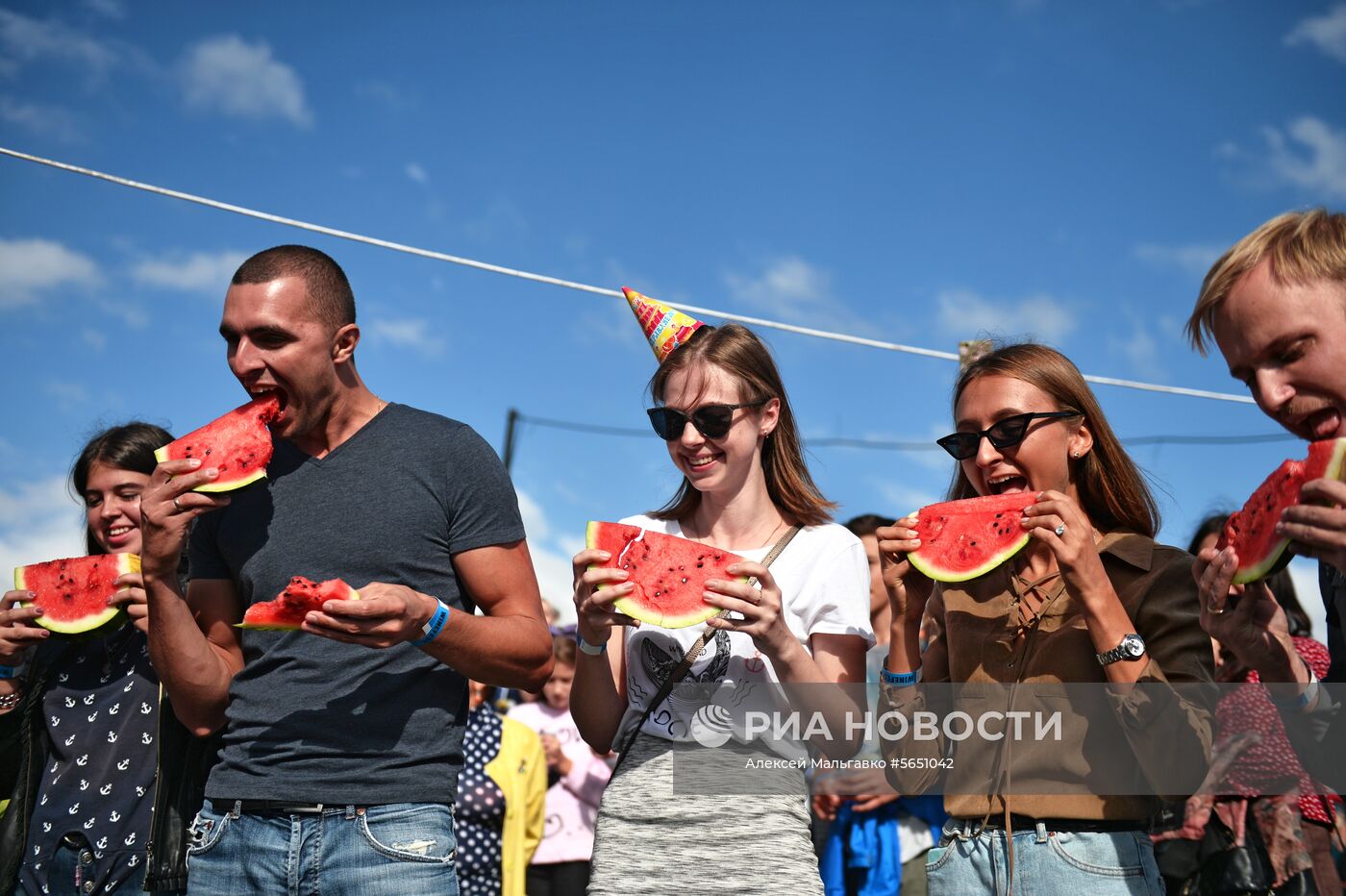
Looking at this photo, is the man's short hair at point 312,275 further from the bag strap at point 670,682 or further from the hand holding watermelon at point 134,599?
the bag strap at point 670,682

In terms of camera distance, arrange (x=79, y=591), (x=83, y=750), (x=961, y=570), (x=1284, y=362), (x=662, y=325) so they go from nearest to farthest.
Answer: (x=1284, y=362) → (x=961, y=570) → (x=83, y=750) → (x=79, y=591) → (x=662, y=325)

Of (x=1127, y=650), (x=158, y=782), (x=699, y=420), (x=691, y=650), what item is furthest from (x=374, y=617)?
(x=1127, y=650)

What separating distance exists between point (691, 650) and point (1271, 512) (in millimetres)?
1716

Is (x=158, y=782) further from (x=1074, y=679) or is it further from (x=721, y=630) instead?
(x=1074, y=679)

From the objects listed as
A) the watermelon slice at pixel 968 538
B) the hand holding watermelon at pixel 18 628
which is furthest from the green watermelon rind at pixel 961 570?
the hand holding watermelon at pixel 18 628

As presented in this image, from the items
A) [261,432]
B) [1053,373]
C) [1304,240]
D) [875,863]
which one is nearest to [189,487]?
[261,432]

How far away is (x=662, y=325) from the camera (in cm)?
477

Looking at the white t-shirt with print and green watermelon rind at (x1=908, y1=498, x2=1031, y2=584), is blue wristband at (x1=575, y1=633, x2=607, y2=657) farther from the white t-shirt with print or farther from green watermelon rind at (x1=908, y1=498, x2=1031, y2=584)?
green watermelon rind at (x1=908, y1=498, x2=1031, y2=584)

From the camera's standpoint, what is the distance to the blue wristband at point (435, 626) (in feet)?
11.0

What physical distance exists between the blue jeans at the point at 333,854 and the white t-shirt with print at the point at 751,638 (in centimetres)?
75

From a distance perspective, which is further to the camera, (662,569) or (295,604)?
(662,569)

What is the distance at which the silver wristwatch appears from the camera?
3.13 m

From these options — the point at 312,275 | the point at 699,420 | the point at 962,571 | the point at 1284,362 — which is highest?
the point at 312,275

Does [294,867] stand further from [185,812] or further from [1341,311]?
[1341,311]
